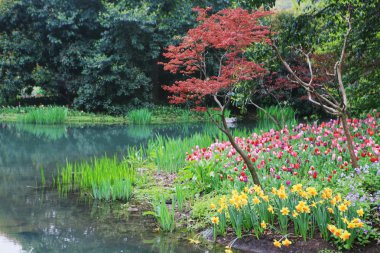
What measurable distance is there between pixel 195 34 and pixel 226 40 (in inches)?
17.7

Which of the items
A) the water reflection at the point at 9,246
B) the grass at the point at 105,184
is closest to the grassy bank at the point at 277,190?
the grass at the point at 105,184

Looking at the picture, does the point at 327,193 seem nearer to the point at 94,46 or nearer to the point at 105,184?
the point at 105,184

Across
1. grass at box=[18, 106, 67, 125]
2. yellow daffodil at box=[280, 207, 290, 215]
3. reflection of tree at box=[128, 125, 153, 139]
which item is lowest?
reflection of tree at box=[128, 125, 153, 139]

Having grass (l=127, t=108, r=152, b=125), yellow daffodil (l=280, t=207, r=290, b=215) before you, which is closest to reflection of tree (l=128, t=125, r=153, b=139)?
grass (l=127, t=108, r=152, b=125)

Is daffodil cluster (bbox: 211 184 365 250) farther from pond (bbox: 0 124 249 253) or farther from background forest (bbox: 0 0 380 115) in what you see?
background forest (bbox: 0 0 380 115)

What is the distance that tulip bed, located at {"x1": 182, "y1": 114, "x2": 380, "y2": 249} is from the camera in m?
4.03

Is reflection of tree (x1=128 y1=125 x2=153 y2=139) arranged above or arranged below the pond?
above

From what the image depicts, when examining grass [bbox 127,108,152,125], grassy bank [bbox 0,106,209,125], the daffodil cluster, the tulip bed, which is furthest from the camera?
grass [bbox 127,108,152,125]

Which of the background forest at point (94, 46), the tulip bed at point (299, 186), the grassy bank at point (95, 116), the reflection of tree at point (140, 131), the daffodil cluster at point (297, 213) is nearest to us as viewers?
the daffodil cluster at point (297, 213)

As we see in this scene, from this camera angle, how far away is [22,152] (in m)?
10.6

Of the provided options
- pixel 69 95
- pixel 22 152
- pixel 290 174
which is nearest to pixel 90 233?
pixel 290 174

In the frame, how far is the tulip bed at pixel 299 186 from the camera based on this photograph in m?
4.03

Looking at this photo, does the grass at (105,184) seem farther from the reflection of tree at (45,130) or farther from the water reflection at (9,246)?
the reflection of tree at (45,130)

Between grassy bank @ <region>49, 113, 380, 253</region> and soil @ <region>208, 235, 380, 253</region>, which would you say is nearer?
soil @ <region>208, 235, 380, 253</region>
